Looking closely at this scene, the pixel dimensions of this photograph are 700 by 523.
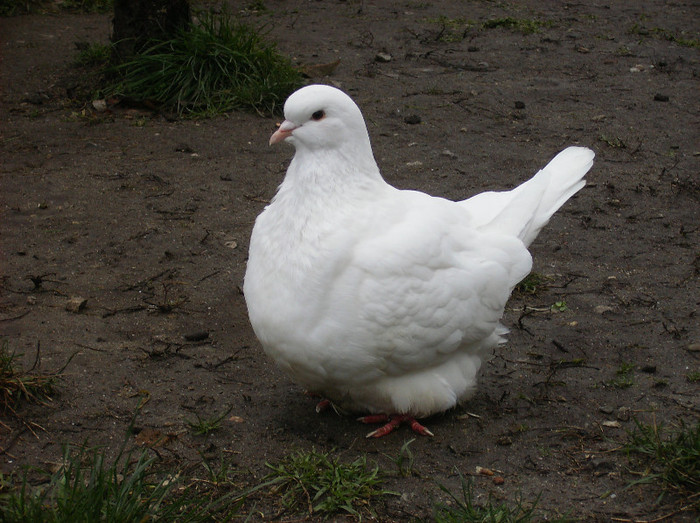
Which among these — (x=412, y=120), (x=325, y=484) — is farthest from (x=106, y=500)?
(x=412, y=120)

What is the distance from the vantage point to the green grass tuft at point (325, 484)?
3.07m

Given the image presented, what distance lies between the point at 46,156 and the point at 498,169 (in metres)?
3.14

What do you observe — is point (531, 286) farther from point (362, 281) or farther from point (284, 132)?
point (284, 132)

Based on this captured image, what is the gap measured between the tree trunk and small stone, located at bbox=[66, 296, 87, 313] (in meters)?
3.15

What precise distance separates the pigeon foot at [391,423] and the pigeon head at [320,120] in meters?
1.11

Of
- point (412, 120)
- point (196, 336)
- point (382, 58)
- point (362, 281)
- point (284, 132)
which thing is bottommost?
point (196, 336)

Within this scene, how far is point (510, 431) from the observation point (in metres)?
3.62

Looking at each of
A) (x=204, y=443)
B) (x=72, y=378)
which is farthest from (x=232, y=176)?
(x=204, y=443)

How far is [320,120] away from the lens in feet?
11.2

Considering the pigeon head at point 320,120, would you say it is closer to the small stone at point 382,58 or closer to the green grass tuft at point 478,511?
the green grass tuft at point 478,511

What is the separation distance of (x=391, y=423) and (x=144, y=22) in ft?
14.6

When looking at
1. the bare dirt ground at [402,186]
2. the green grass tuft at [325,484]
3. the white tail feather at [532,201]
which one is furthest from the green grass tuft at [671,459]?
the white tail feather at [532,201]

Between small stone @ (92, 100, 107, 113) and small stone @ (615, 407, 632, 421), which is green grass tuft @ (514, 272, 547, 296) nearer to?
small stone @ (615, 407, 632, 421)

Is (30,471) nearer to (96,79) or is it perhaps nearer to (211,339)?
(211,339)
